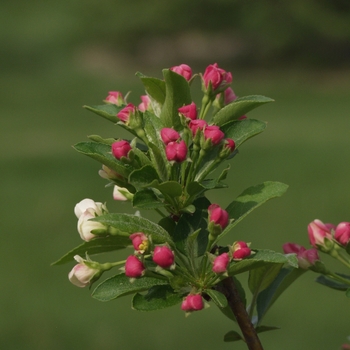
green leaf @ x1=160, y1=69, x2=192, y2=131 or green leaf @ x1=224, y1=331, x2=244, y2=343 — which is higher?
green leaf @ x1=160, y1=69, x2=192, y2=131

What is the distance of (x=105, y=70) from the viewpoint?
14016mm

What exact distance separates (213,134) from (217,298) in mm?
170

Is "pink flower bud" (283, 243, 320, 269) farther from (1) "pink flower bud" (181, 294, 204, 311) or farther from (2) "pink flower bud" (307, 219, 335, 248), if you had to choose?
(1) "pink flower bud" (181, 294, 204, 311)

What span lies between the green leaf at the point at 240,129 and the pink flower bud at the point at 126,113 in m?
0.10

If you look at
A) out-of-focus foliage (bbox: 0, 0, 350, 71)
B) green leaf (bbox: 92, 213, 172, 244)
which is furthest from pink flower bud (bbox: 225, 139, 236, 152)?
out-of-focus foliage (bbox: 0, 0, 350, 71)

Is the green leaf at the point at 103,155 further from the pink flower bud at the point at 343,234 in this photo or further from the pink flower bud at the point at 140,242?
the pink flower bud at the point at 343,234

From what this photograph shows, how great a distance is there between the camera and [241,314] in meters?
0.81

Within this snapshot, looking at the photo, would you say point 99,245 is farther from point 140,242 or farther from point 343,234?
point 343,234

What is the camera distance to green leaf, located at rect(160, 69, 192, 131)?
2.76ft

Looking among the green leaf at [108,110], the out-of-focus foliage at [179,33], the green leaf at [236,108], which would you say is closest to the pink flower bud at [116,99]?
the green leaf at [108,110]

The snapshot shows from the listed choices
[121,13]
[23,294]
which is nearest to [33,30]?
[121,13]

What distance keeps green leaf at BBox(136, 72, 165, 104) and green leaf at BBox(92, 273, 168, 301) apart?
0.71ft

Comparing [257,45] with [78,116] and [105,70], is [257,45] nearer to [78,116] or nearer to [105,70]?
[105,70]

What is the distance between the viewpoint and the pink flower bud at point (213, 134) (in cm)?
81
